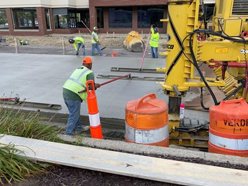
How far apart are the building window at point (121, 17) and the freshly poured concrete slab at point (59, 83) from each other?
21179 mm

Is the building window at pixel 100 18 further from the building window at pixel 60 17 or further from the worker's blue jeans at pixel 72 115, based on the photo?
the worker's blue jeans at pixel 72 115

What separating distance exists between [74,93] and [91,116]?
1026mm

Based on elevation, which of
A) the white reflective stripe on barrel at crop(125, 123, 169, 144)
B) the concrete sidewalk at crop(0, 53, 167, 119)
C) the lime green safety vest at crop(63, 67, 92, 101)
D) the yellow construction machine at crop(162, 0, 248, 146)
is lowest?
the concrete sidewalk at crop(0, 53, 167, 119)

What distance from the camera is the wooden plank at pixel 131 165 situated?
9.53 feet

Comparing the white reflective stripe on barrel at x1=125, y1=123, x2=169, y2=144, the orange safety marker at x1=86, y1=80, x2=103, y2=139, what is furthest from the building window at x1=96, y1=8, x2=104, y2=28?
the white reflective stripe on barrel at x1=125, y1=123, x2=169, y2=144

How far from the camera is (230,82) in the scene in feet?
26.9

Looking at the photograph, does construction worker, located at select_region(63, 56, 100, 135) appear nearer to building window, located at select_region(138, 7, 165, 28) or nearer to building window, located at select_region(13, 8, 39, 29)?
building window, located at select_region(138, 7, 165, 28)

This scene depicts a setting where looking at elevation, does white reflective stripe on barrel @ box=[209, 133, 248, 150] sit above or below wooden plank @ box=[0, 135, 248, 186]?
below

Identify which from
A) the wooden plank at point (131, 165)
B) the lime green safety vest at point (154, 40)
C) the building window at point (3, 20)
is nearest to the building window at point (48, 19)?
the building window at point (3, 20)

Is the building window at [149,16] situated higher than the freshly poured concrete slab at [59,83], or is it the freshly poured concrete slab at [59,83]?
the building window at [149,16]

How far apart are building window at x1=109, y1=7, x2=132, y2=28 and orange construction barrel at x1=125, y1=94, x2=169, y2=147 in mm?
30871

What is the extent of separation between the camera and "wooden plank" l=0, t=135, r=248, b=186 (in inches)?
114

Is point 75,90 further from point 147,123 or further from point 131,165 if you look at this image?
point 131,165

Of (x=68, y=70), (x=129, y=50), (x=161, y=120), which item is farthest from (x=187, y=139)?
(x=129, y=50)
